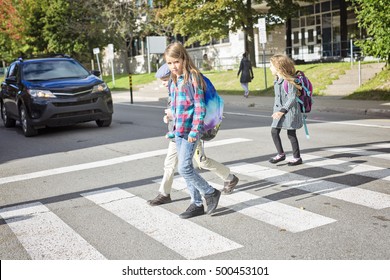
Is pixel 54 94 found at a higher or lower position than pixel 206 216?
higher

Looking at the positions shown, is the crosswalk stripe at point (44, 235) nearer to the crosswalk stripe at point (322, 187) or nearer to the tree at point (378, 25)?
the crosswalk stripe at point (322, 187)

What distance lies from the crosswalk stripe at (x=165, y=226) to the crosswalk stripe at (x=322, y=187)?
1.75m

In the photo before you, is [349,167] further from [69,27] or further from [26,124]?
[69,27]

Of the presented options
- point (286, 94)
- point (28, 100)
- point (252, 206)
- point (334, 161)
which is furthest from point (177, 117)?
point (28, 100)

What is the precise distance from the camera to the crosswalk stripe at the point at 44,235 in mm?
4301

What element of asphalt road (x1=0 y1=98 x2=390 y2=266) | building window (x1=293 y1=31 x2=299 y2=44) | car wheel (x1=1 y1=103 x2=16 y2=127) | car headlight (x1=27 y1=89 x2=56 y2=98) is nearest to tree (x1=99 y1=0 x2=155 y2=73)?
building window (x1=293 y1=31 x2=299 y2=44)

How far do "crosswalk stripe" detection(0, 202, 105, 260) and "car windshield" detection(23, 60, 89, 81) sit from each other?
6917 millimetres

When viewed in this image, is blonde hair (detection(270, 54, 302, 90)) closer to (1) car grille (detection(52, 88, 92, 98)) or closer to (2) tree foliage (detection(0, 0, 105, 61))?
(1) car grille (detection(52, 88, 92, 98))

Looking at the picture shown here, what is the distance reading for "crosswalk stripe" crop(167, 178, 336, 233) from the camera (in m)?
4.79

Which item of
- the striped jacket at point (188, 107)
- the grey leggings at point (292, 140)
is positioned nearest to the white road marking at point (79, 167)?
the grey leggings at point (292, 140)

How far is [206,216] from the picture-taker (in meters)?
5.22

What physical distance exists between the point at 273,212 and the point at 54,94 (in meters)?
7.68

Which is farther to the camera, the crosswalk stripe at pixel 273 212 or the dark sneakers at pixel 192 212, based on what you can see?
the dark sneakers at pixel 192 212

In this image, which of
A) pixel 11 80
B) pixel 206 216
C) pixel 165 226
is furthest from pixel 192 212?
pixel 11 80
